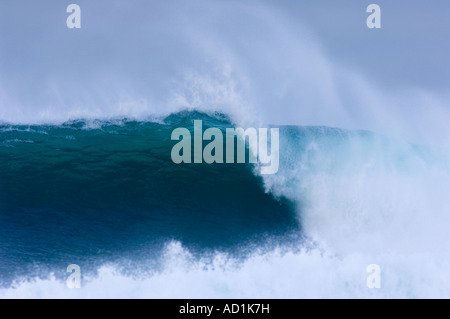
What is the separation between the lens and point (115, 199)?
9.02 m

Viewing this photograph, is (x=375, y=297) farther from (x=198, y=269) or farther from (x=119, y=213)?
(x=119, y=213)

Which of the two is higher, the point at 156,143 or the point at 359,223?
the point at 156,143

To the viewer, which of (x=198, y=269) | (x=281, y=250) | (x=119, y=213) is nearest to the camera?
(x=198, y=269)

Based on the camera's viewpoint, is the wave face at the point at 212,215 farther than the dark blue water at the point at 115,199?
No

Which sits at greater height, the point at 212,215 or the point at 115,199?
the point at 115,199

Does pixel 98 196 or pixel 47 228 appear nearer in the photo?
pixel 47 228

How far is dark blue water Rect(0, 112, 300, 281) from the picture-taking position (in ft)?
26.8

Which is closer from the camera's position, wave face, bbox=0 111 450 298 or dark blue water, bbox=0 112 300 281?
wave face, bbox=0 111 450 298

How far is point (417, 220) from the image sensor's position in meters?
9.10

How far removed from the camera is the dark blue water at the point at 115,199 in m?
8.18
